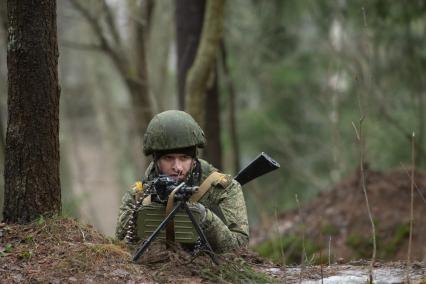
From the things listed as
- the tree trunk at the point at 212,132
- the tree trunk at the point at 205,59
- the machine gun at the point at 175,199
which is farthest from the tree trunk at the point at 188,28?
the machine gun at the point at 175,199

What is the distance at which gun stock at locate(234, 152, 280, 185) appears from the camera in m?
4.99

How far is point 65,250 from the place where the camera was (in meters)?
4.34

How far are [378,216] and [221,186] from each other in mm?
5458

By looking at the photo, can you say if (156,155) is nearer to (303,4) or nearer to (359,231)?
(359,231)

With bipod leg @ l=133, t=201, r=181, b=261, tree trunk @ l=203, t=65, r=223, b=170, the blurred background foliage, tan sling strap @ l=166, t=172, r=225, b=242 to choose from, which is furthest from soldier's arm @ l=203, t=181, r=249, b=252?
the blurred background foliage

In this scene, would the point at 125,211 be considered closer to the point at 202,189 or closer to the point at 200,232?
the point at 202,189

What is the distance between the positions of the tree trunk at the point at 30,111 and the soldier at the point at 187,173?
601 millimetres

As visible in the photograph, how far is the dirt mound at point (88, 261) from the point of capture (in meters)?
4.12

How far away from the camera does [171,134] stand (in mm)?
4613

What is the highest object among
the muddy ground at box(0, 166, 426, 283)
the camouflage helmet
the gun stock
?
the camouflage helmet

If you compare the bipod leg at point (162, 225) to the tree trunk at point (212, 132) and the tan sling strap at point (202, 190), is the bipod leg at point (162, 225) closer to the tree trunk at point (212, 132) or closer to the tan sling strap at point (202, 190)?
the tan sling strap at point (202, 190)

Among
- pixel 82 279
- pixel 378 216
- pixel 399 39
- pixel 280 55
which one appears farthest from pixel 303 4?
pixel 82 279

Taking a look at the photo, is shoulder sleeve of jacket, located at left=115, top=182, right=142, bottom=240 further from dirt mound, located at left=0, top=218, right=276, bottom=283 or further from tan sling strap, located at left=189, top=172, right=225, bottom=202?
tan sling strap, located at left=189, top=172, right=225, bottom=202

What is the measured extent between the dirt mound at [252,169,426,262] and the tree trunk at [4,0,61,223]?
4968mm
